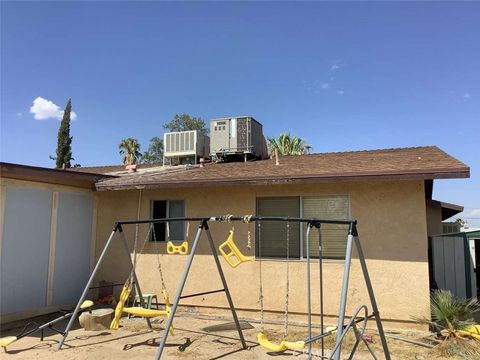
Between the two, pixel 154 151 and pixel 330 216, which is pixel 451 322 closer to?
pixel 330 216

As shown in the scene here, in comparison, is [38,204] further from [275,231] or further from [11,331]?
[275,231]

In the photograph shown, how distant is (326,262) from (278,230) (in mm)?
1133

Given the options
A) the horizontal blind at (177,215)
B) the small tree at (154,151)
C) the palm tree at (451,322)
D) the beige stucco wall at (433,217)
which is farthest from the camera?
the small tree at (154,151)

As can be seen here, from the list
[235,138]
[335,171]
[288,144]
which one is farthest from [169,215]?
[288,144]

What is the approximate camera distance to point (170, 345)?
6355 mm

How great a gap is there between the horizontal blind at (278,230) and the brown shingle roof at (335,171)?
0.65 metres

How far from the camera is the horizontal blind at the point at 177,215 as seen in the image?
350 inches

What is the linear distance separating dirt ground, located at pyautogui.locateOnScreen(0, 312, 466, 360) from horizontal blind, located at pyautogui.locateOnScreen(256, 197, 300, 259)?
1.43m

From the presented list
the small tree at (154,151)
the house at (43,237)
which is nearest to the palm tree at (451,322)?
the house at (43,237)

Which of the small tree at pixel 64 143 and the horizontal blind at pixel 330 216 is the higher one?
the small tree at pixel 64 143

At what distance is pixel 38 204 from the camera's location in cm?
818

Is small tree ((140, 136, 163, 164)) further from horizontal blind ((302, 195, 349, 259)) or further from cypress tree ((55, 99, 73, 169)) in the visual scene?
horizontal blind ((302, 195, 349, 259))

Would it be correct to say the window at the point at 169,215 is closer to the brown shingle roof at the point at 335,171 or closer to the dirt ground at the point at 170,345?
the brown shingle roof at the point at 335,171

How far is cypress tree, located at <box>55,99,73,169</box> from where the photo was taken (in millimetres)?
32812
